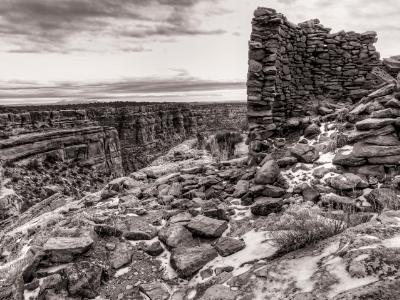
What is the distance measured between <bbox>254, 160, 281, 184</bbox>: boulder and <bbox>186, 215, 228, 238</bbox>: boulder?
168 cm

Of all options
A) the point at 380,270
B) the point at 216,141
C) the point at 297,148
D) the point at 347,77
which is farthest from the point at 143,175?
the point at 216,141

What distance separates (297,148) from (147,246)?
14.1 ft

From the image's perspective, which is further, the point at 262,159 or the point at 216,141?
the point at 216,141

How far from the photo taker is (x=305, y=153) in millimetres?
7480

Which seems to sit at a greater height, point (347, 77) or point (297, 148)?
point (347, 77)

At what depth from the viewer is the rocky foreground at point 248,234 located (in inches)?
134

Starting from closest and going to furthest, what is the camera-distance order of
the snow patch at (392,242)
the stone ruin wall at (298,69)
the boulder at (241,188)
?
the snow patch at (392,242) → the boulder at (241,188) → the stone ruin wall at (298,69)

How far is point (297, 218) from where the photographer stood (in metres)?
4.72

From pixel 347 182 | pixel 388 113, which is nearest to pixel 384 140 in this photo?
pixel 388 113

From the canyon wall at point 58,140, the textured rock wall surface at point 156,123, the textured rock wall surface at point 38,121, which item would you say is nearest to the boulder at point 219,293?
the canyon wall at point 58,140

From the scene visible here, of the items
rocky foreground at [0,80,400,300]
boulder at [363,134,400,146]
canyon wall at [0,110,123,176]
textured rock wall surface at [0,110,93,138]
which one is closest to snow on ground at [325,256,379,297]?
rocky foreground at [0,80,400,300]

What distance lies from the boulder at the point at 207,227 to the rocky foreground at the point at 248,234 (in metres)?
0.02

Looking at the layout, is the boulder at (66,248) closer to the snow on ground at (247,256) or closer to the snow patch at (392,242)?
the snow on ground at (247,256)

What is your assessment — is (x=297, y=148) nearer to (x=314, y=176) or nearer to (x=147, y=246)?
(x=314, y=176)
